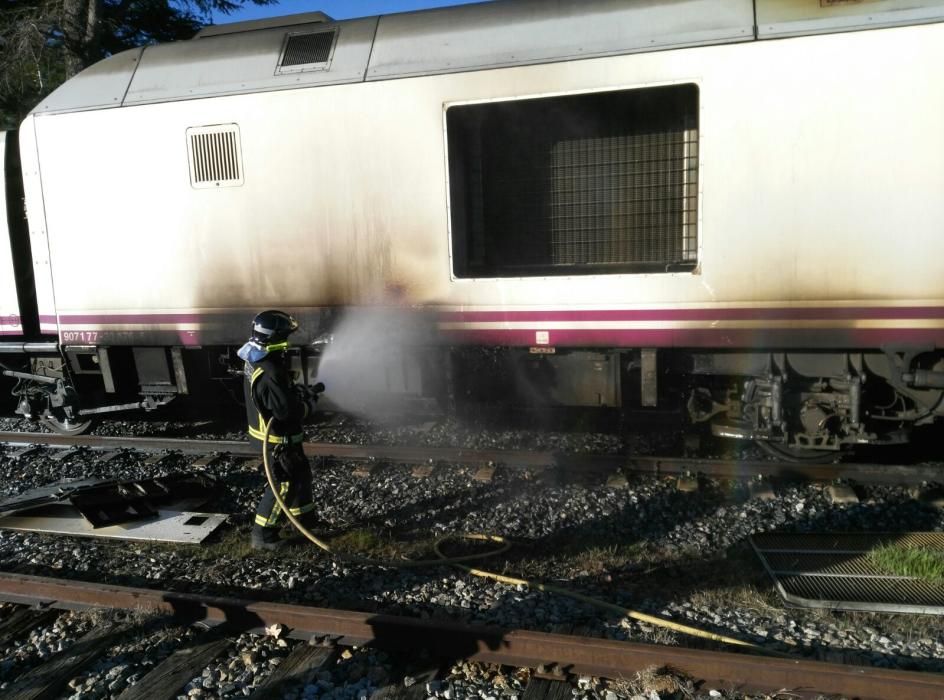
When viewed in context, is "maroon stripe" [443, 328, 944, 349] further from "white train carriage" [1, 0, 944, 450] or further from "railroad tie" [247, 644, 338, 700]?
"railroad tie" [247, 644, 338, 700]

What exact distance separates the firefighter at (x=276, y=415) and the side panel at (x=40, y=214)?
3.09 metres

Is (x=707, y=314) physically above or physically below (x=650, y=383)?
above

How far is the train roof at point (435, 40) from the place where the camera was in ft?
16.6

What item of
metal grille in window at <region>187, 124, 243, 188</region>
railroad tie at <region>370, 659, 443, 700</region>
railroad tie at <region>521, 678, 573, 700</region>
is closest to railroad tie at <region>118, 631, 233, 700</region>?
railroad tie at <region>370, 659, 443, 700</region>

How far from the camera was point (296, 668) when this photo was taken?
3.56 meters

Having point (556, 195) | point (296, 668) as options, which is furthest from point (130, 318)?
point (296, 668)

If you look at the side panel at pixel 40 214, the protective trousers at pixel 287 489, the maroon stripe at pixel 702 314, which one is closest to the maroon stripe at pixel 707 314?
the maroon stripe at pixel 702 314

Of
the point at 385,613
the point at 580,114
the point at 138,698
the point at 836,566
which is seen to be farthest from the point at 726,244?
the point at 138,698

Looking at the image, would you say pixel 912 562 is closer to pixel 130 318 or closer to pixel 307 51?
pixel 307 51

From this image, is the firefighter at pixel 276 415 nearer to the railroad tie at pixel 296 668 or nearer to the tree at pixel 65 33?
the railroad tie at pixel 296 668

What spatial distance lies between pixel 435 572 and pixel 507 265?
9.37ft

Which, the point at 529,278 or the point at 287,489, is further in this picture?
the point at 529,278

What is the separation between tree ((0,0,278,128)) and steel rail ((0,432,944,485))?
950 centimetres

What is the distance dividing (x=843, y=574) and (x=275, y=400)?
3609mm
